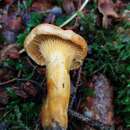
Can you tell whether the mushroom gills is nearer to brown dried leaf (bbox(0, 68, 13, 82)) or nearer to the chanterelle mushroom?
the chanterelle mushroom

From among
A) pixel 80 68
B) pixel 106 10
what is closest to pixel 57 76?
pixel 80 68

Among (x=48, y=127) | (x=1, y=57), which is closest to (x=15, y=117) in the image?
(x=48, y=127)

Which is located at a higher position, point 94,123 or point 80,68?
point 80,68

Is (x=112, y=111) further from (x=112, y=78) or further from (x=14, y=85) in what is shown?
(x=14, y=85)

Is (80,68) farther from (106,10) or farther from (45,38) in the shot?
(106,10)

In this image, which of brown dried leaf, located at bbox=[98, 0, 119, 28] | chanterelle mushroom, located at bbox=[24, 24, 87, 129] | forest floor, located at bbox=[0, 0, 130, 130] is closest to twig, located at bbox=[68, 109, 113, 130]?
forest floor, located at bbox=[0, 0, 130, 130]

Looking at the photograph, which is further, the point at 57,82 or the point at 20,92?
the point at 20,92
